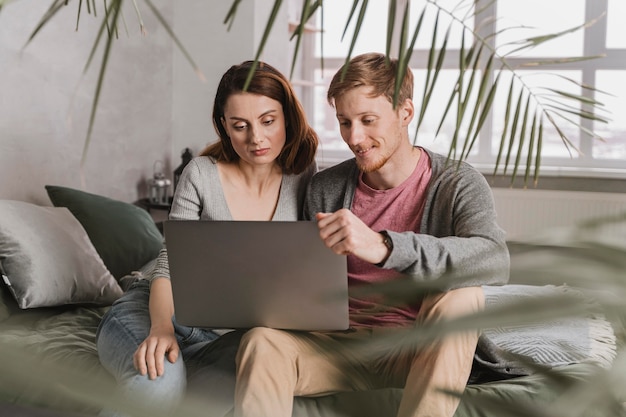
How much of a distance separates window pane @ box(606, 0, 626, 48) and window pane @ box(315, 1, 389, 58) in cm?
132

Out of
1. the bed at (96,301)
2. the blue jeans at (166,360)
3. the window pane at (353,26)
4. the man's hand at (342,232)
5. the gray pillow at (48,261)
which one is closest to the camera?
the man's hand at (342,232)

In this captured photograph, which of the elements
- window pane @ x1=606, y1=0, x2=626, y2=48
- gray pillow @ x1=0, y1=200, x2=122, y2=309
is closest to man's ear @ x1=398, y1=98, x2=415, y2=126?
gray pillow @ x1=0, y1=200, x2=122, y2=309

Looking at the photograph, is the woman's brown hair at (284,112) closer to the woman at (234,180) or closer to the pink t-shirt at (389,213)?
the woman at (234,180)

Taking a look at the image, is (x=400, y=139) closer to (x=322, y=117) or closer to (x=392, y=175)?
(x=392, y=175)

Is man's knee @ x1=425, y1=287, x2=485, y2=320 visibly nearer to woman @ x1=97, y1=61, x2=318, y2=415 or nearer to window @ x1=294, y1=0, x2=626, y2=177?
woman @ x1=97, y1=61, x2=318, y2=415

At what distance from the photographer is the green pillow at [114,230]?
2.87m

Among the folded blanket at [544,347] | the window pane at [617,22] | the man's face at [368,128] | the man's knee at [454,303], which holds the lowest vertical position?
the folded blanket at [544,347]

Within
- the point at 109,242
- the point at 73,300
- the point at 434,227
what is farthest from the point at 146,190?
the point at 434,227

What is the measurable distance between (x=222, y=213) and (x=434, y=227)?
0.55 meters

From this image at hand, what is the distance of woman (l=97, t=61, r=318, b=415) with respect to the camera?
1863 mm

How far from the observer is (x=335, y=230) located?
144 cm

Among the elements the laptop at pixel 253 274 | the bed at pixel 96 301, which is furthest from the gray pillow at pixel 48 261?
the laptop at pixel 253 274

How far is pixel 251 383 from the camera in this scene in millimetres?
1576

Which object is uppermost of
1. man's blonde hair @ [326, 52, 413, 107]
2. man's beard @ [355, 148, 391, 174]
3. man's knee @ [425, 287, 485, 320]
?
man's blonde hair @ [326, 52, 413, 107]
